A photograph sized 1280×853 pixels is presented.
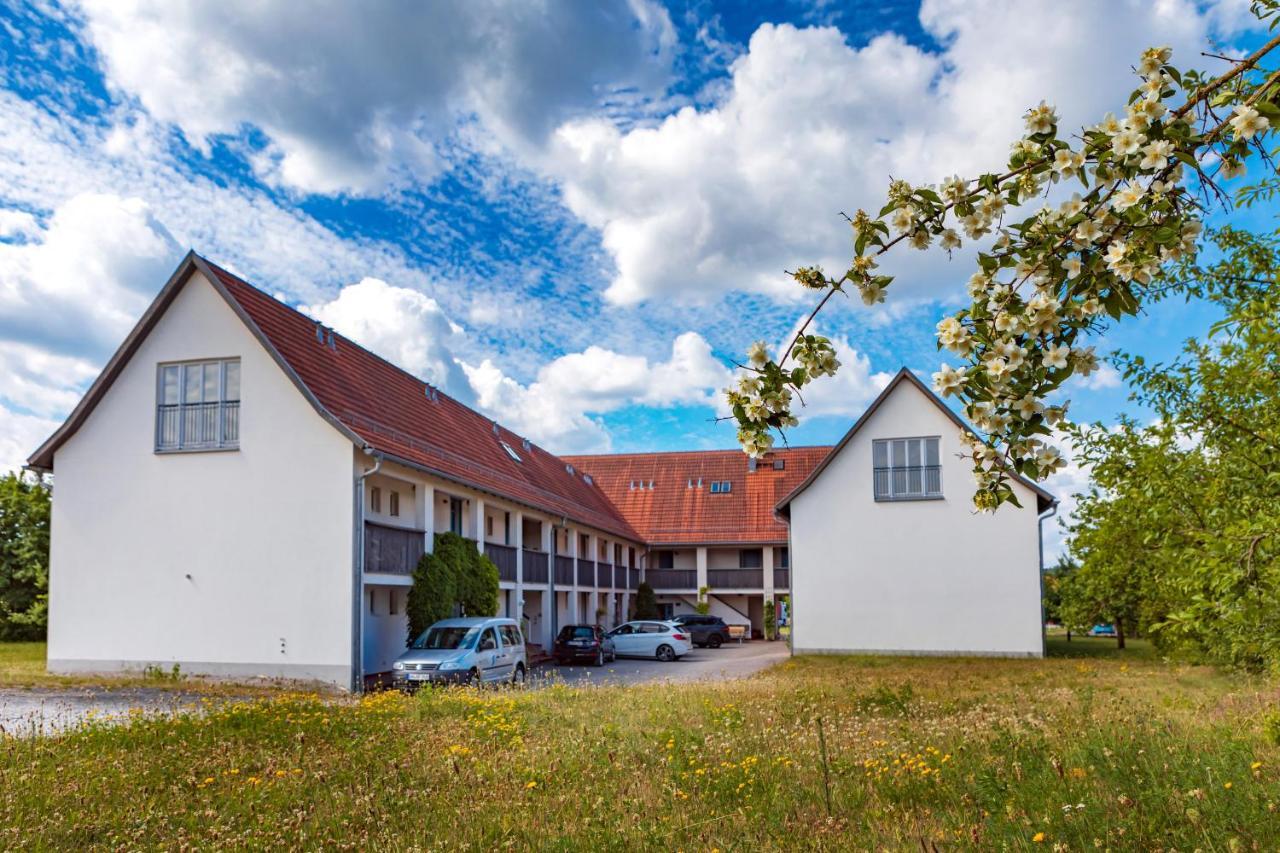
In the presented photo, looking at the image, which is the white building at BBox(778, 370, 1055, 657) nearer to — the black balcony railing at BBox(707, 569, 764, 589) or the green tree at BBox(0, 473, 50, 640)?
the black balcony railing at BBox(707, 569, 764, 589)

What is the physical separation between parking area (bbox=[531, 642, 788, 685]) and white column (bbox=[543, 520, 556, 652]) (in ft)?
8.29

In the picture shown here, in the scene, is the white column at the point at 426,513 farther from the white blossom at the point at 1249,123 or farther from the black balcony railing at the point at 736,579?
the black balcony railing at the point at 736,579

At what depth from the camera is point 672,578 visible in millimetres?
48375

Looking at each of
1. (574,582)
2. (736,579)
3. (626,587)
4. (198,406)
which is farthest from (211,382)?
(736,579)

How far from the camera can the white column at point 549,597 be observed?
33938 mm

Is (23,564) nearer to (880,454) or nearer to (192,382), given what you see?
(192,382)

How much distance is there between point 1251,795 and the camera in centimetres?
560

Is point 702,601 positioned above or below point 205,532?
below

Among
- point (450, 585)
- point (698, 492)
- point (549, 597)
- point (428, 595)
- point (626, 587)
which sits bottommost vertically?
point (626, 587)

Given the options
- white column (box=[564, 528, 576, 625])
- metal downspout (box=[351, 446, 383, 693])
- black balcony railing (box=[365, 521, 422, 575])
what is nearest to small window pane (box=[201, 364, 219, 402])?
metal downspout (box=[351, 446, 383, 693])

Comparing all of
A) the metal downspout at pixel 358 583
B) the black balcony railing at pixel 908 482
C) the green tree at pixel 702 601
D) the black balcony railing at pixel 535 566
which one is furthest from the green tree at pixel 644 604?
the metal downspout at pixel 358 583

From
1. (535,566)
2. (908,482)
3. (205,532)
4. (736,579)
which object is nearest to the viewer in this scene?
(205,532)

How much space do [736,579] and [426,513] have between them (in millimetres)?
24508

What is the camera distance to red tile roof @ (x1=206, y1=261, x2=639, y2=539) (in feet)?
75.2
